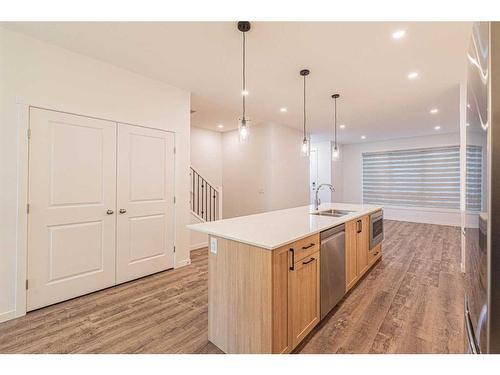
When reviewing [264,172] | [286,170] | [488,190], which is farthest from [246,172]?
[488,190]

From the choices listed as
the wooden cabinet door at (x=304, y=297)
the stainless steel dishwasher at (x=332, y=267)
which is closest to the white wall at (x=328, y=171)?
the stainless steel dishwasher at (x=332, y=267)

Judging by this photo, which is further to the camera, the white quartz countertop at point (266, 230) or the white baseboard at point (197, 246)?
the white baseboard at point (197, 246)

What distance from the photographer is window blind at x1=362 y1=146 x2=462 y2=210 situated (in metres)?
6.73

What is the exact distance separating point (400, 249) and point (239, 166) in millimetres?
3977

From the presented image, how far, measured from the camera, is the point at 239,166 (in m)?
6.07

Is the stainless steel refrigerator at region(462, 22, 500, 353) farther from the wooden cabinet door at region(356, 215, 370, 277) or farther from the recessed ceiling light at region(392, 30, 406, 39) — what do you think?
the wooden cabinet door at region(356, 215, 370, 277)

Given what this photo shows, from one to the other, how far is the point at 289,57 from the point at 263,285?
8.07ft

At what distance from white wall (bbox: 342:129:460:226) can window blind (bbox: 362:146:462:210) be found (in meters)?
0.16

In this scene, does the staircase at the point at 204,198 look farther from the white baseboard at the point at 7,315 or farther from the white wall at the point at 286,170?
the white baseboard at the point at 7,315

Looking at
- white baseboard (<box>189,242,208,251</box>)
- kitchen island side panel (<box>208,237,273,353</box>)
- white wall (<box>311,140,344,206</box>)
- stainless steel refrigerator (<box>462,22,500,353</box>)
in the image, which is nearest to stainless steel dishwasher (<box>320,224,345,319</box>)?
kitchen island side panel (<box>208,237,273,353</box>)

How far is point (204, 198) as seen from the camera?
5203mm

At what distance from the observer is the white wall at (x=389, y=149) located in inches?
265

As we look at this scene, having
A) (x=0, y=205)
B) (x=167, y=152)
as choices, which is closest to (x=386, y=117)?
(x=167, y=152)

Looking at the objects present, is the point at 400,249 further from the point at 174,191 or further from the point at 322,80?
the point at 174,191
